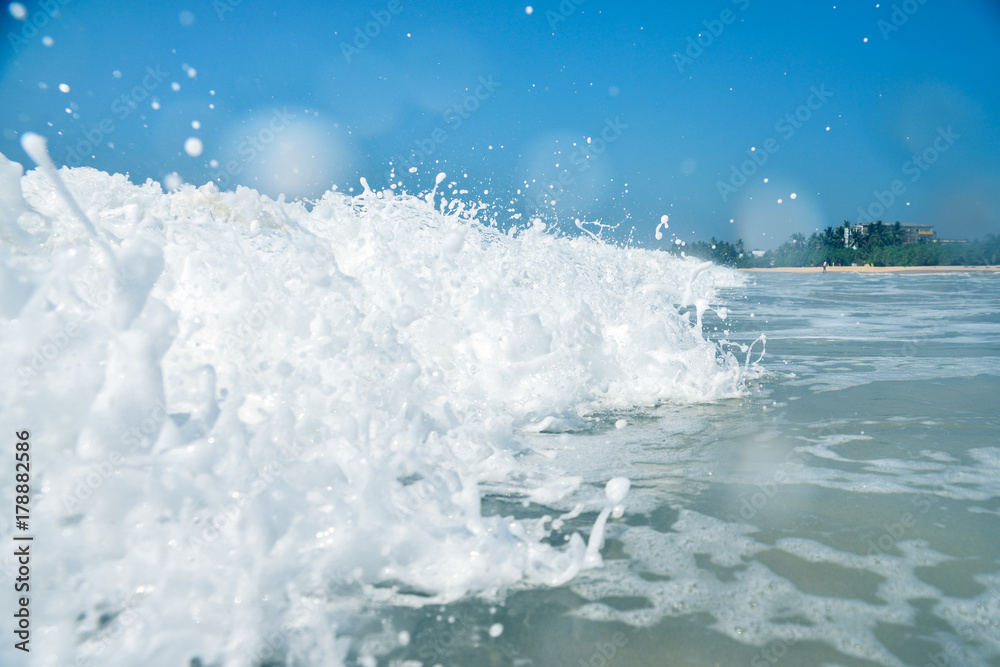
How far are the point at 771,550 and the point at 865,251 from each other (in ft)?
334

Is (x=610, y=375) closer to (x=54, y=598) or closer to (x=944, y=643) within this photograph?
(x=944, y=643)

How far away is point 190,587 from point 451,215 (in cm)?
446

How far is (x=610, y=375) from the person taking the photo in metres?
5.42

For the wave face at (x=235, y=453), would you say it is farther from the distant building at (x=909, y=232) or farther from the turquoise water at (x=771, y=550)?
the distant building at (x=909, y=232)

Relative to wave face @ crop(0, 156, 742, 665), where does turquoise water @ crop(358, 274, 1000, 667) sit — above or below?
below

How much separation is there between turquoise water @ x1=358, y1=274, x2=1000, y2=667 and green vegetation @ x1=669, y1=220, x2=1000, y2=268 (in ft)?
213

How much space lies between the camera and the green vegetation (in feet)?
232

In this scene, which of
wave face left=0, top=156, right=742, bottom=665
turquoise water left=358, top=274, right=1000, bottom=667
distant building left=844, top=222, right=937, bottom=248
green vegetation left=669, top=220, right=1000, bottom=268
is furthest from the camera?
distant building left=844, top=222, right=937, bottom=248

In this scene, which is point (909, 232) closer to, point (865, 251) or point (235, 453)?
point (865, 251)

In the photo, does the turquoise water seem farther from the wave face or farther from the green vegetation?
the green vegetation

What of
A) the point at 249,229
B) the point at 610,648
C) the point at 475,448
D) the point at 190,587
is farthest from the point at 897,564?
the point at 249,229

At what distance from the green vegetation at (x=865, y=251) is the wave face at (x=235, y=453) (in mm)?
65787

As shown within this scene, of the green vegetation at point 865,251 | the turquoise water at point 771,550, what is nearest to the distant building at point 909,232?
the green vegetation at point 865,251

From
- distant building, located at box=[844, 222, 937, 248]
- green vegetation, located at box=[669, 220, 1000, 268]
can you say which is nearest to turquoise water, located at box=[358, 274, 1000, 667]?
green vegetation, located at box=[669, 220, 1000, 268]
